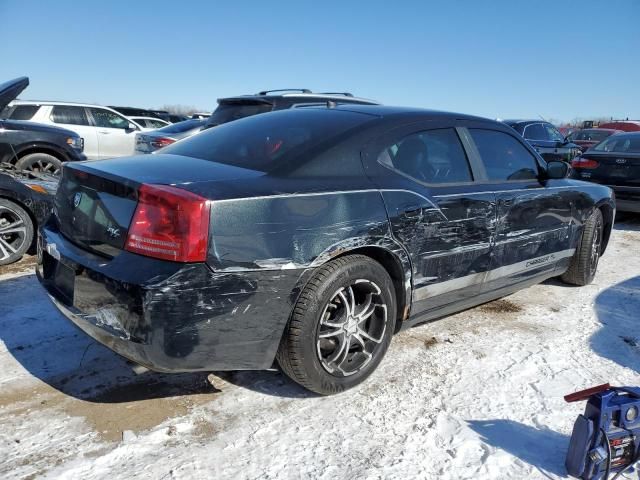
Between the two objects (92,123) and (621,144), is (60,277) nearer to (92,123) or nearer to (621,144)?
(621,144)

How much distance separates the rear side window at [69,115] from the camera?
11.0 m

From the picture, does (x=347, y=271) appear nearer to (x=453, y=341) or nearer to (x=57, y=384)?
(x=453, y=341)

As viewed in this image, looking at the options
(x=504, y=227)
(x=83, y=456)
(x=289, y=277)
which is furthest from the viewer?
(x=504, y=227)

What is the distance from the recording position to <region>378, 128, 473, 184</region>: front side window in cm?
296

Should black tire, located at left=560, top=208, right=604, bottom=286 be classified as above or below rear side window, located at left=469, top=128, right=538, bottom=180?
below

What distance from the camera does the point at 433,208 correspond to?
2.96 metres

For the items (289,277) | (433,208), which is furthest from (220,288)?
(433,208)

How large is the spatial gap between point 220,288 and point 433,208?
135 centimetres

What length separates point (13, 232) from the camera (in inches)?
186

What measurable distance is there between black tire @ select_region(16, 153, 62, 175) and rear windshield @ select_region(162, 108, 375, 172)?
4872mm

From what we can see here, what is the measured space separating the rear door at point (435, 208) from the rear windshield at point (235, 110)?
189 inches

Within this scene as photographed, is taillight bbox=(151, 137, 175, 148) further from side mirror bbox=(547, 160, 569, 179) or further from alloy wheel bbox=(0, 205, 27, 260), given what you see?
side mirror bbox=(547, 160, 569, 179)

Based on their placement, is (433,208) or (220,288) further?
(433,208)

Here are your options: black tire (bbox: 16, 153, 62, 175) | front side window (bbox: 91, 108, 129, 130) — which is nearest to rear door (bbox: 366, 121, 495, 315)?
black tire (bbox: 16, 153, 62, 175)
